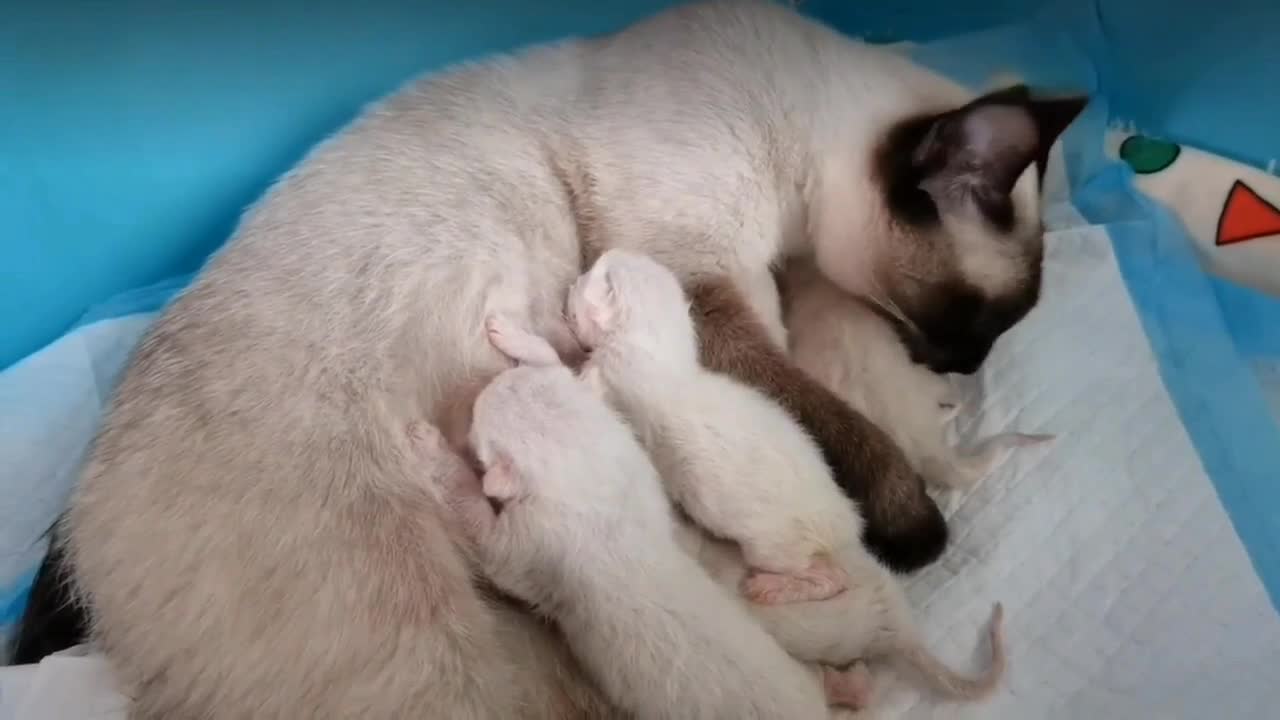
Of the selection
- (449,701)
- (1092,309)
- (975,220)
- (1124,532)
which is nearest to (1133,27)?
(1092,309)

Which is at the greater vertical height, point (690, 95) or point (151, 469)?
point (690, 95)

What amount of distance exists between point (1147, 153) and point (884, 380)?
3.04 ft

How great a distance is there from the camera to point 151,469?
1150 millimetres

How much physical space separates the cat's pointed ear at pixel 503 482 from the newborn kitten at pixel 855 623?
264 mm

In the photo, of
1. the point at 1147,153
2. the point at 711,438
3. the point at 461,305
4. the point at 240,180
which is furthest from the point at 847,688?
the point at 1147,153

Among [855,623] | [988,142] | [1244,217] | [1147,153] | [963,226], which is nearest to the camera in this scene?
[855,623]

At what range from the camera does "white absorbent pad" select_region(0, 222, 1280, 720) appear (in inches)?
54.2

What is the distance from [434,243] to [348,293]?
143 millimetres

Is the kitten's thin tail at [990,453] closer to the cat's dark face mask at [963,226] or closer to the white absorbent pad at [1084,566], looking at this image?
the white absorbent pad at [1084,566]

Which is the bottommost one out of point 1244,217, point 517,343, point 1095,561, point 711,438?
point 1095,561

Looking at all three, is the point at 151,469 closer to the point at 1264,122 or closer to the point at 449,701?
the point at 449,701

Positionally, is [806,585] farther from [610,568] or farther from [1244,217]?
[1244,217]

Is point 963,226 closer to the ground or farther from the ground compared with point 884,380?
farther from the ground

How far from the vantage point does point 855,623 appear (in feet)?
4.19
